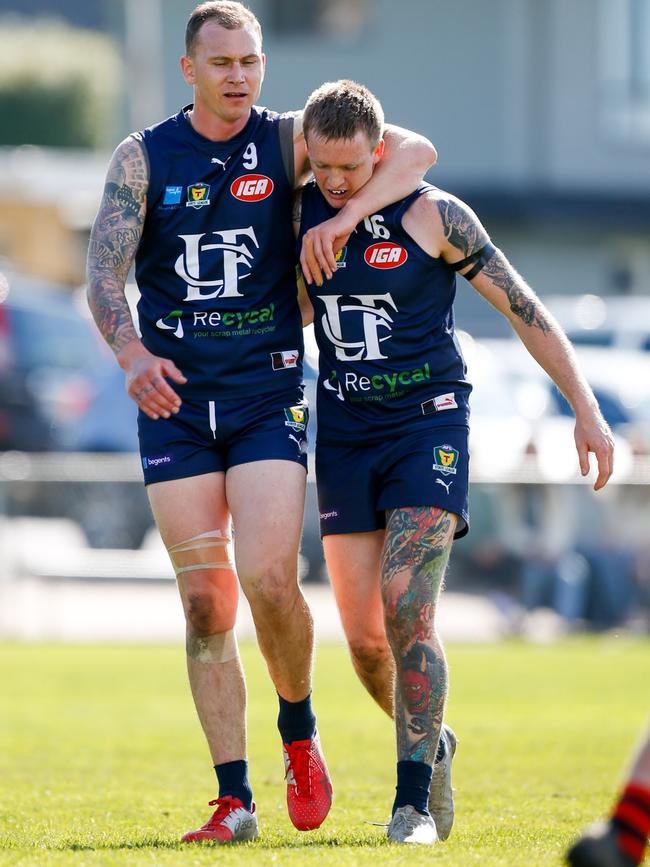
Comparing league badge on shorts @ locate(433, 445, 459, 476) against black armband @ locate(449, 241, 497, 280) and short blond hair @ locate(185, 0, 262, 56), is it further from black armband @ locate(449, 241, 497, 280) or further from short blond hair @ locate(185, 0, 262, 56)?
short blond hair @ locate(185, 0, 262, 56)

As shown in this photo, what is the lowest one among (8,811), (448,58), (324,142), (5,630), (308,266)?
(5,630)

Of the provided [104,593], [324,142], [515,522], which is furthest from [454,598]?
[324,142]

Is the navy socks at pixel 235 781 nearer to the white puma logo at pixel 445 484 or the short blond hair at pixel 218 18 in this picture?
the white puma logo at pixel 445 484

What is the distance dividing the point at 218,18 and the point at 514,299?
1.40 metres

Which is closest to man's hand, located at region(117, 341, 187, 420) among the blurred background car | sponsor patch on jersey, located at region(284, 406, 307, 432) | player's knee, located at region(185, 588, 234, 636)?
sponsor patch on jersey, located at region(284, 406, 307, 432)

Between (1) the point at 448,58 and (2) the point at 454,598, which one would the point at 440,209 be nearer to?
(2) the point at 454,598

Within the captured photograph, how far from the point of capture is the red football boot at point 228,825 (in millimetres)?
5496

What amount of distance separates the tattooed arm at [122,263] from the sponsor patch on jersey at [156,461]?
20 centimetres

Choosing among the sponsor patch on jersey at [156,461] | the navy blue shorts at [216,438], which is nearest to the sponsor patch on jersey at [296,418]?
the navy blue shorts at [216,438]

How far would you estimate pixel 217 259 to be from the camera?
5695mm

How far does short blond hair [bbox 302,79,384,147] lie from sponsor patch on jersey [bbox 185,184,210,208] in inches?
16.1

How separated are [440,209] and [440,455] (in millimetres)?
834

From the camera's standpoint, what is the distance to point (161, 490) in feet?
18.8

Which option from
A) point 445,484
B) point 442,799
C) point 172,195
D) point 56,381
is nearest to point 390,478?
point 445,484
